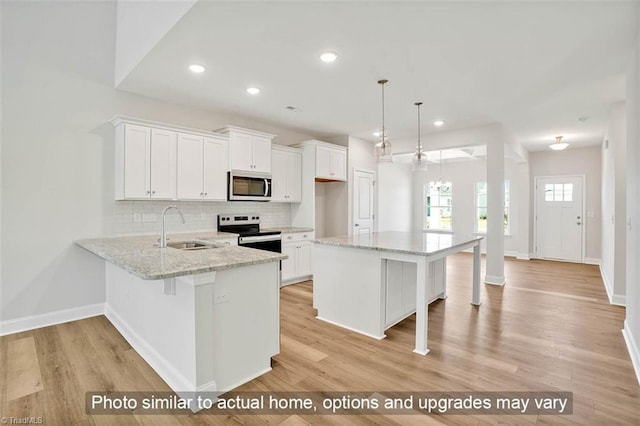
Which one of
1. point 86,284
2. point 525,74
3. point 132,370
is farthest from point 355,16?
point 86,284

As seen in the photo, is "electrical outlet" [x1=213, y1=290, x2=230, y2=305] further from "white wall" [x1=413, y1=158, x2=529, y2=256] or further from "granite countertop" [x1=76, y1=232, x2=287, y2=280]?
"white wall" [x1=413, y1=158, x2=529, y2=256]

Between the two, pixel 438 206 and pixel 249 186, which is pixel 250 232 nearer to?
pixel 249 186

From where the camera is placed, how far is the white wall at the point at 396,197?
25.1 feet

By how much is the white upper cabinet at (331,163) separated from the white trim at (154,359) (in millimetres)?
3386

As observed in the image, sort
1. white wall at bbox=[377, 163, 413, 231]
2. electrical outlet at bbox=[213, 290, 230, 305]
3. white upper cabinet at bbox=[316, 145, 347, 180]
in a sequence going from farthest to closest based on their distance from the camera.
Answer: white wall at bbox=[377, 163, 413, 231]
white upper cabinet at bbox=[316, 145, 347, 180]
electrical outlet at bbox=[213, 290, 230, 305]

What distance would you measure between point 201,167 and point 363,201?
316cm

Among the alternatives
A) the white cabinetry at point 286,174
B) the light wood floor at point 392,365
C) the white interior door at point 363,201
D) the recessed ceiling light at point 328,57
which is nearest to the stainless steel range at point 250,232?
the white cabinetry at point 286,174

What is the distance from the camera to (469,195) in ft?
28.4

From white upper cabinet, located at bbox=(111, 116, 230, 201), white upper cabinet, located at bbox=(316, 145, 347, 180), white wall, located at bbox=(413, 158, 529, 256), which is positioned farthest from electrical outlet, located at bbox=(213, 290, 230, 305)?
white wall, located at bbox=(413, 158, 529, 256)

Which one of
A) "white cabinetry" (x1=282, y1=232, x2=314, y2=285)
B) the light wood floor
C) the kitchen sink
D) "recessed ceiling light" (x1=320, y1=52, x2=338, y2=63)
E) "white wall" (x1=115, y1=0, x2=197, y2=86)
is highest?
"white wall" (x1=115, y1=0, x2=197, y2=86)

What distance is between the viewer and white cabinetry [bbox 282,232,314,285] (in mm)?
4759

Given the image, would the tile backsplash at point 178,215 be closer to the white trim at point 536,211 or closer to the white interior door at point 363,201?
the white interior door at point 363,201

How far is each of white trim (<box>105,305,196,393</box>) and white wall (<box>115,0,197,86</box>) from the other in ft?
8.29

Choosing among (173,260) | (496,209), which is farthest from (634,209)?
(173,260)
